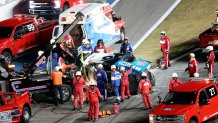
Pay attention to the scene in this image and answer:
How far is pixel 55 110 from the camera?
2977 cm

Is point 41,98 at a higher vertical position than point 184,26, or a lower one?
lower

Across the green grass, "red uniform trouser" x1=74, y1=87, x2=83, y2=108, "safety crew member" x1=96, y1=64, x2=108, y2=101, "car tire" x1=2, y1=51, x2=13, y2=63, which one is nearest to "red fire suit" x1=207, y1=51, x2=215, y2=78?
"safety crew member" x1=96, y1=64, x2=108, y2=101

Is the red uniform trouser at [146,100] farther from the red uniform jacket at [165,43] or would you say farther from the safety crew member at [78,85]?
the red uniform jacket at [165,43]

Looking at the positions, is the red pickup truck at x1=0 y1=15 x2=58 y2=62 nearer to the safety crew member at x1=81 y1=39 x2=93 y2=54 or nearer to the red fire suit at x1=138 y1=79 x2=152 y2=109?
the safety crew member at x1=81 y1=39 x2=93 y2=54

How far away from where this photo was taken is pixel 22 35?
37.1 m

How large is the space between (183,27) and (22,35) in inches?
396

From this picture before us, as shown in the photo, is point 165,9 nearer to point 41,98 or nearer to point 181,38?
point 181,38

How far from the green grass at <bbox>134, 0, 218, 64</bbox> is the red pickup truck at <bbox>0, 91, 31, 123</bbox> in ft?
32.2

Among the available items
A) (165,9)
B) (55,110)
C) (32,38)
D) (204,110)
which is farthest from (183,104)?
(165,9)

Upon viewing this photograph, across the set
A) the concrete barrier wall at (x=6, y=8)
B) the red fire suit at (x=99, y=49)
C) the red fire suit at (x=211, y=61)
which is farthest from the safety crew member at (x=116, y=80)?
the concrete barrier wall at (x=6, y=8)

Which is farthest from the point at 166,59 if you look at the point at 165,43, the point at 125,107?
the point at 125,107

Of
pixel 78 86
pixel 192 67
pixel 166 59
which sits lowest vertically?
pixel 78 86

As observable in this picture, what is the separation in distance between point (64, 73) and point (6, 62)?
13.7 ft

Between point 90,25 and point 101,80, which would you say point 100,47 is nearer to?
point 90,25
